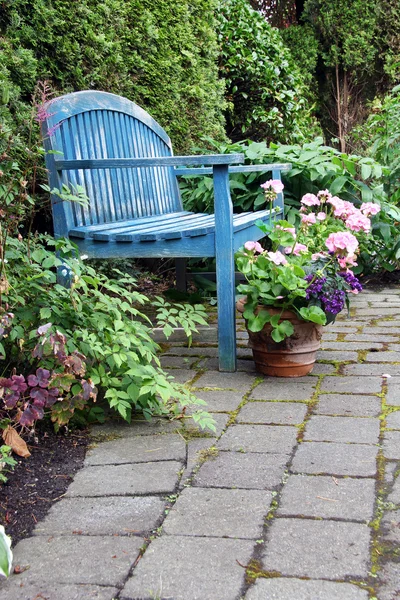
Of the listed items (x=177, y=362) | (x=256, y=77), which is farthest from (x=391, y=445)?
(x=256, y=77)

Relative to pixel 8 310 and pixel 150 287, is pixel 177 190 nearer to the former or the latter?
pixel 150 287

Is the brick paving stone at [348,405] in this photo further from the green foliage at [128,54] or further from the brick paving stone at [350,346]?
the green foliage at [128,54]

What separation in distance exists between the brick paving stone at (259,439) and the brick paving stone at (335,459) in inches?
2.6

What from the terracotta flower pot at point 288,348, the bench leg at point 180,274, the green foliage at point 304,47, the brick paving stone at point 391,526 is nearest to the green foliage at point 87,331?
the terracotta flower pot at point 288,348

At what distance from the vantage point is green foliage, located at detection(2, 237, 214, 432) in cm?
247

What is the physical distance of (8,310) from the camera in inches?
98.4

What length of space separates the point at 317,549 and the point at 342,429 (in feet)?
2.91

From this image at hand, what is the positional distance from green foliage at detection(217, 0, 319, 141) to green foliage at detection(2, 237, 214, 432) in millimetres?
4319

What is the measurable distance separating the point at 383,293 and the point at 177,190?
5.89ft

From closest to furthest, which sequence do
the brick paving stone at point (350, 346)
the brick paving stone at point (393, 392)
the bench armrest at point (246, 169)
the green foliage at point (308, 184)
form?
1. the brick paving stone at point (393, 392)
2. the brick paving stone at point (350, 346)
3. the bench armrest at point (246, 169)
4. the green foliage at point (308, 184)

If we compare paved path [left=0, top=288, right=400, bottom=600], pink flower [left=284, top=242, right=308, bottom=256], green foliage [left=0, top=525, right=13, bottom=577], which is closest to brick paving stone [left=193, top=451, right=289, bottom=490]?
paved path [left=0, top=288, right=400, bottom=600]

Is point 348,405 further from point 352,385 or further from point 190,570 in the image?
point 190,570

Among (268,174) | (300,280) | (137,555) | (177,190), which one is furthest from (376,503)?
(268,174)

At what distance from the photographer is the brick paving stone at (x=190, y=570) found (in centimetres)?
156
